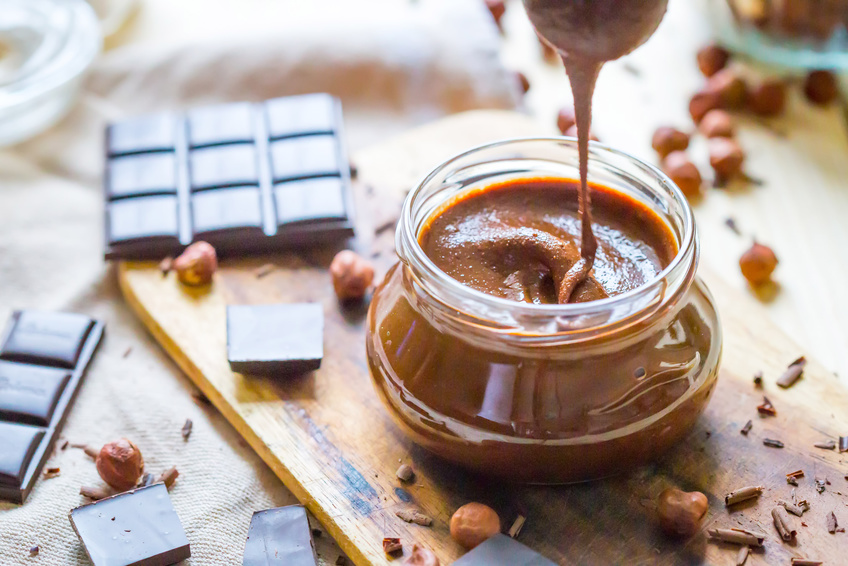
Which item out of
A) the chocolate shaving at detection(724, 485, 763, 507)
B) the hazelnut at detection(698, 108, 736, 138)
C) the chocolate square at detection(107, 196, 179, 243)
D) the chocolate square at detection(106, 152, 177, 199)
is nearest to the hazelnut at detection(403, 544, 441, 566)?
the chocolate shaving at detection(724, 485, 763, 507)

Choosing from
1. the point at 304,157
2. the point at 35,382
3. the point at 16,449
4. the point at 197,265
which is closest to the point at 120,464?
the point at 16,449

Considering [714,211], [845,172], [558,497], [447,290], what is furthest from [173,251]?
[845,172]

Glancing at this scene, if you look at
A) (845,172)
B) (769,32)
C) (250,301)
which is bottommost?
(845,172)

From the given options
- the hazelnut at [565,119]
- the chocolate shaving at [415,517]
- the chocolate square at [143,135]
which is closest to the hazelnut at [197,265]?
the chocolate square at [143,135]

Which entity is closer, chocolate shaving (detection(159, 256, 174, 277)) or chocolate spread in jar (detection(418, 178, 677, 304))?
chocolate spread in jar (detection(418, 178, 677, 304))

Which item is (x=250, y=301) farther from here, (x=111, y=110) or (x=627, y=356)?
(x=111, y=110)

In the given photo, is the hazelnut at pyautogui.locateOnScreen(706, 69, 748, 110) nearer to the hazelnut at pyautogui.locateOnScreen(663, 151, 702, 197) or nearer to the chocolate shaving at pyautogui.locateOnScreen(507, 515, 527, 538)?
the hazelnut at pyautogui.locateOnScreen(663, 151, 702, 197)
